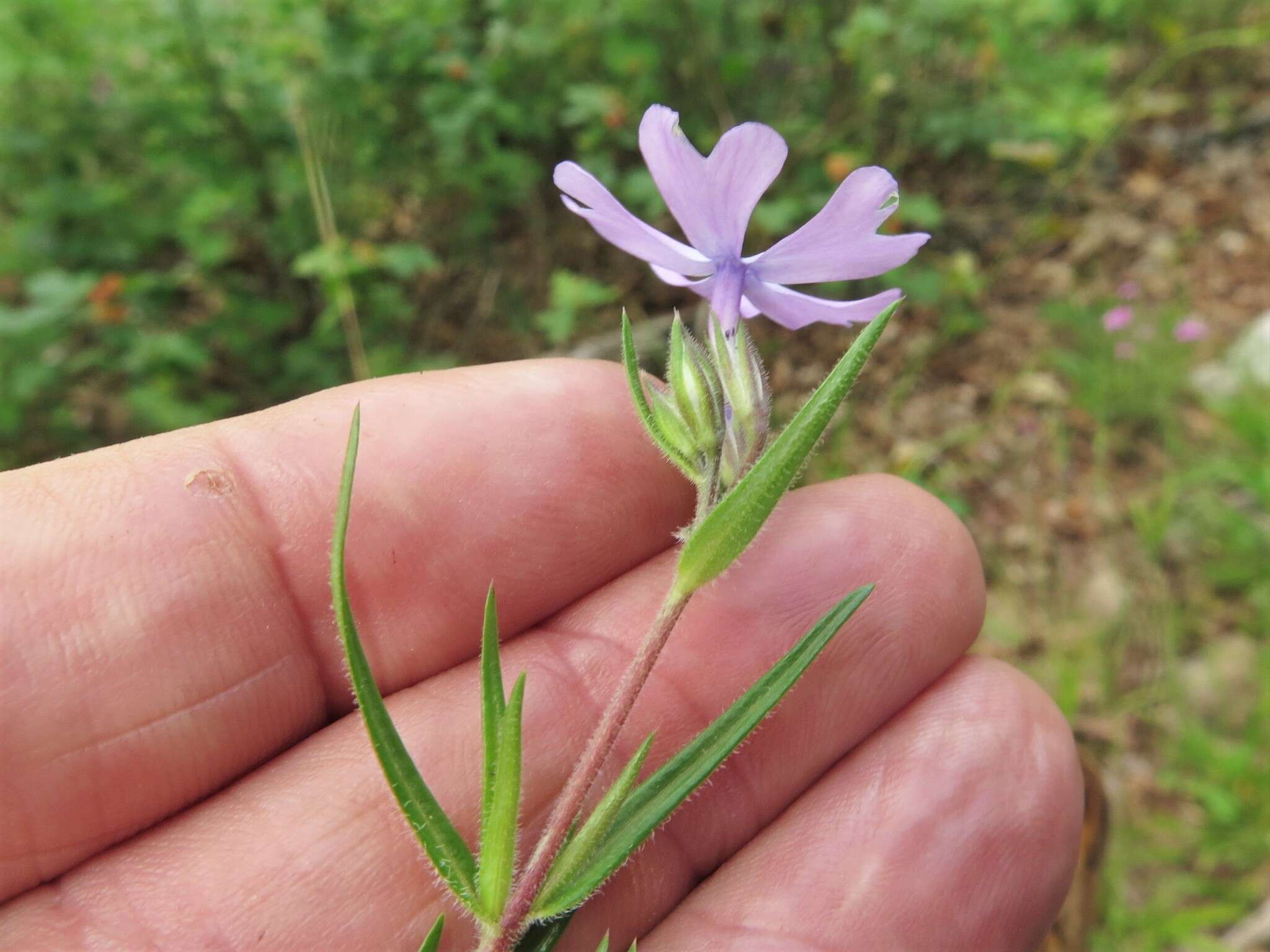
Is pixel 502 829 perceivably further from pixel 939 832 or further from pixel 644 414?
pixel 939 832

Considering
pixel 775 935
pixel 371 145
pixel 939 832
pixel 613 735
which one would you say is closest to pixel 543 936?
pixel 613 735

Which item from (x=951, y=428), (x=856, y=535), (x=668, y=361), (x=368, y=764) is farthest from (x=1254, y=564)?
(x=368, y=764)

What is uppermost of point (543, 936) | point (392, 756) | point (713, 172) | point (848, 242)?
point (713, 172)

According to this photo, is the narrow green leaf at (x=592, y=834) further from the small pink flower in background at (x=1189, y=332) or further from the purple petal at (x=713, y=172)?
the small pink flower in background at (x=1189, y=332)

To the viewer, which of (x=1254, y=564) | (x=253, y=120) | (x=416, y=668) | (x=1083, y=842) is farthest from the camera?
(x=253, y=120)

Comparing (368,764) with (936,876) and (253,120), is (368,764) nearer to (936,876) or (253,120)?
(936,876)

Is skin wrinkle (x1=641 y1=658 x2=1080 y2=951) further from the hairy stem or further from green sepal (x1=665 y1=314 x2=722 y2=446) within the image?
green sepal (x1=665 y1=314 x2=722 y2=446)

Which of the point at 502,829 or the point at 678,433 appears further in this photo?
the point at 678,433

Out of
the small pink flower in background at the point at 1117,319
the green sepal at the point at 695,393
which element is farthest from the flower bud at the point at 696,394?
the small pink flower in background at the point at 1117,319
